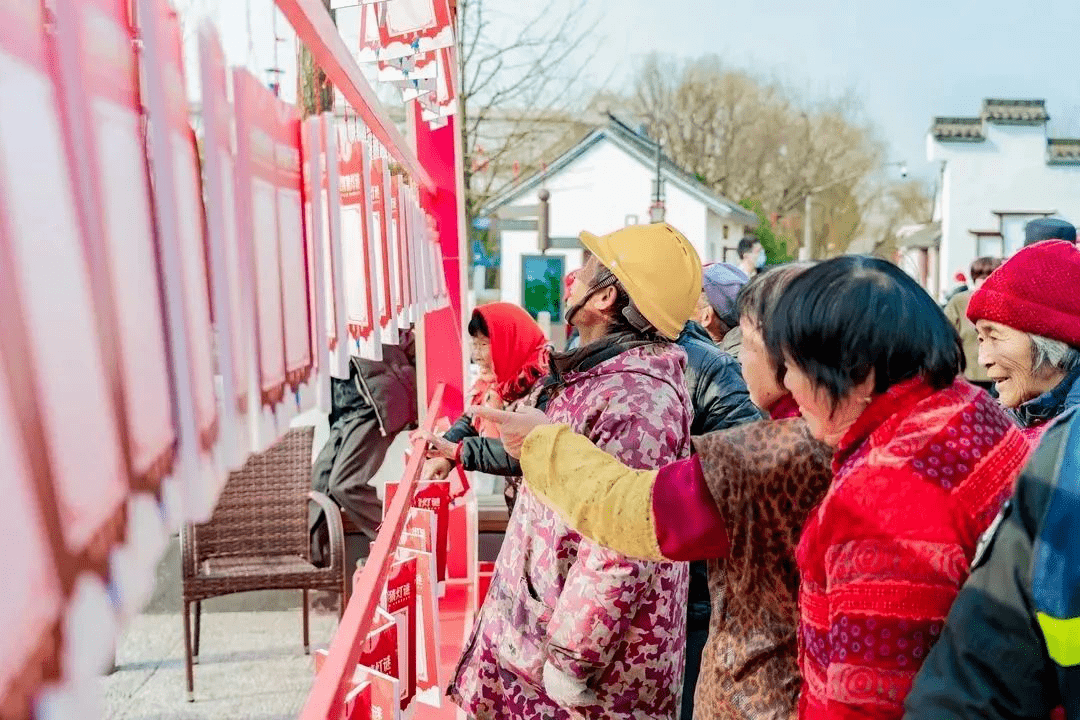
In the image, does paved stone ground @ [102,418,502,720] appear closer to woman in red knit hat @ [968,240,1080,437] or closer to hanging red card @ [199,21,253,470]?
woman in red knit hat @ [968,240,1080,437]

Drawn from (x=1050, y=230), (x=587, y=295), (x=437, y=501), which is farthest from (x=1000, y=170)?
(x=587, y=295)

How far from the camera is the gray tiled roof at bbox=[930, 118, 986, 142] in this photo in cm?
3706

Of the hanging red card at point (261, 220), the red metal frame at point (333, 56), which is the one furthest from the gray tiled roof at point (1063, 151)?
the hanging red card at point (261, 220)

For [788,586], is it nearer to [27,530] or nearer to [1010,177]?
[27,530]

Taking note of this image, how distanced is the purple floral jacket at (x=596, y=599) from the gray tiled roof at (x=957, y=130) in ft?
124

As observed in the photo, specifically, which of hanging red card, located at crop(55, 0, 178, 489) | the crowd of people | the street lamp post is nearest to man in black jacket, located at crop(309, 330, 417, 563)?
the crowd of people

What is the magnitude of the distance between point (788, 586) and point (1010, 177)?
3841 cm

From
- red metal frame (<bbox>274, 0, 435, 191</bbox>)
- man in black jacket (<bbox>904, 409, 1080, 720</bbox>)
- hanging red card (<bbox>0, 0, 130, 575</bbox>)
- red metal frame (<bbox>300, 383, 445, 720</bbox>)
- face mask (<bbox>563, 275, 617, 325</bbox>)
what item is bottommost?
red metal frame (<bbox>300, 383, 445, 720</bbox>)

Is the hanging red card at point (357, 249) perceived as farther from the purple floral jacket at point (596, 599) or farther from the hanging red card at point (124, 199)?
the hanging red card at point (124, 199)

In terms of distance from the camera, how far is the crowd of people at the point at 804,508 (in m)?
1.05

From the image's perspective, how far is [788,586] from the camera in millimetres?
1634

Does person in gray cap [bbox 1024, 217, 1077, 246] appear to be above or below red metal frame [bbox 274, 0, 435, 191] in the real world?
below

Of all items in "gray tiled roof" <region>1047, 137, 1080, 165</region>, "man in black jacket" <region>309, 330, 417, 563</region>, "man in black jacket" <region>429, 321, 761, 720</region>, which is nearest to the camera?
"man in black jacket" <region>429, 321, 761, 720</region>

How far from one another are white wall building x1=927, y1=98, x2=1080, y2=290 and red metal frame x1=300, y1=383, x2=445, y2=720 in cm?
3614
